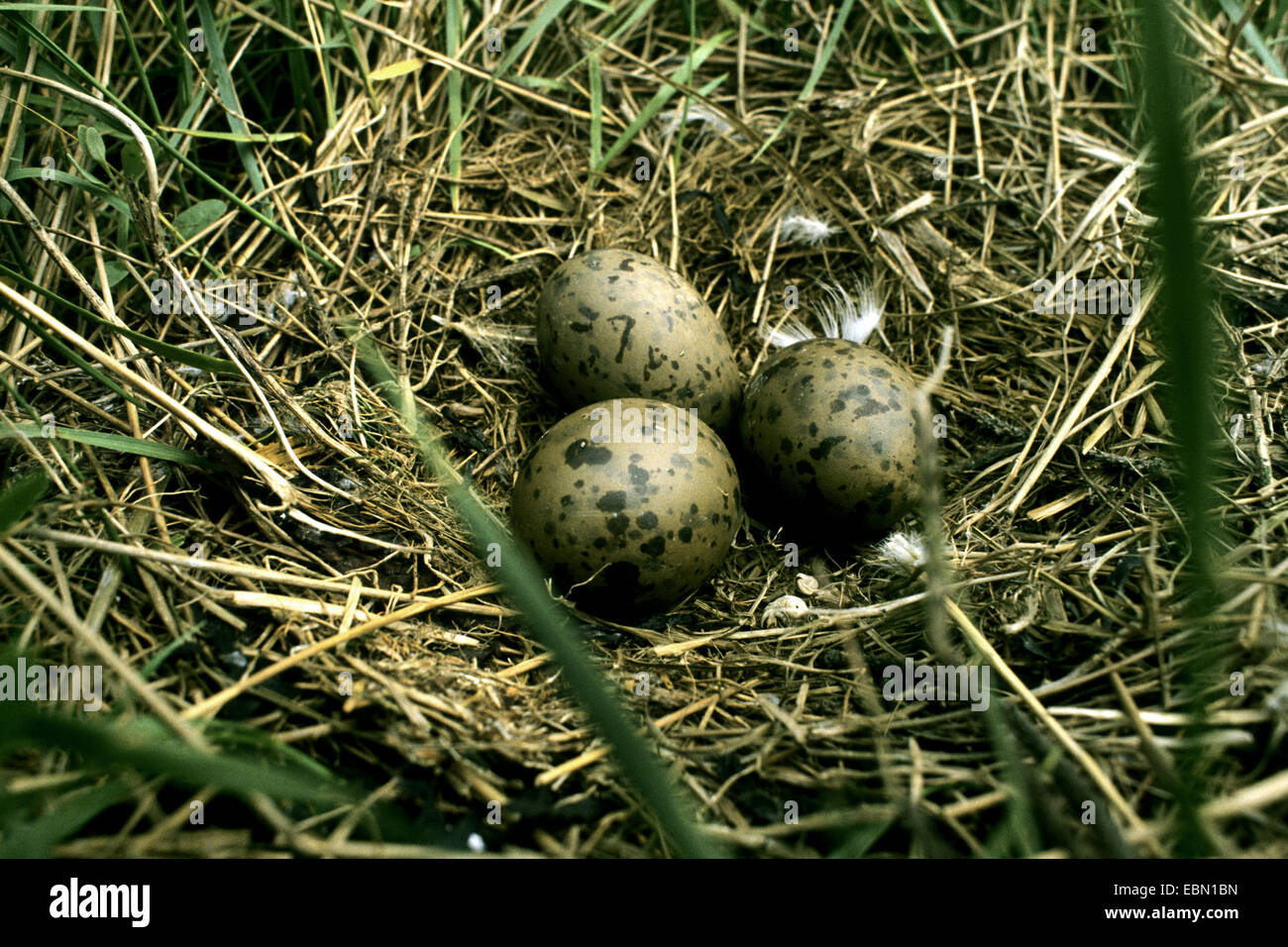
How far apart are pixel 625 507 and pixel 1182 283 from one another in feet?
3.98

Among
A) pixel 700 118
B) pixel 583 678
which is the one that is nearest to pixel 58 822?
pixel 583 678

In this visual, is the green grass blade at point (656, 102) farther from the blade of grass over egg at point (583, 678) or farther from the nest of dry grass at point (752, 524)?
the blade of grass over egg at point (583, 678)

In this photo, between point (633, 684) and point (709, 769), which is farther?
point (633, 684)

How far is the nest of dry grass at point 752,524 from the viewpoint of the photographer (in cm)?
133

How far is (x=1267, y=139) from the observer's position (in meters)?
2.45

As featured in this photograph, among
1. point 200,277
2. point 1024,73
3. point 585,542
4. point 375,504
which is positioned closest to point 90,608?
point 375,504

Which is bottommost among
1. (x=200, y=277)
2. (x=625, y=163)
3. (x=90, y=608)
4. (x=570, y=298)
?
(x=90, y=608)

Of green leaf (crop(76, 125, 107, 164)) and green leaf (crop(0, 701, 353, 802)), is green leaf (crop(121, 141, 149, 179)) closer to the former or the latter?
green leaf (crop(76, 125, 107, 164))

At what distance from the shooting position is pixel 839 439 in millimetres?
1960

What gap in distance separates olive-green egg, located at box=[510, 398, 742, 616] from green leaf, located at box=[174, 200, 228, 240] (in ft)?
3.47

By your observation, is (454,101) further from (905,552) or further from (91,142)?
(905,552)

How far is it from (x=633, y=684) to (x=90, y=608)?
100cm
